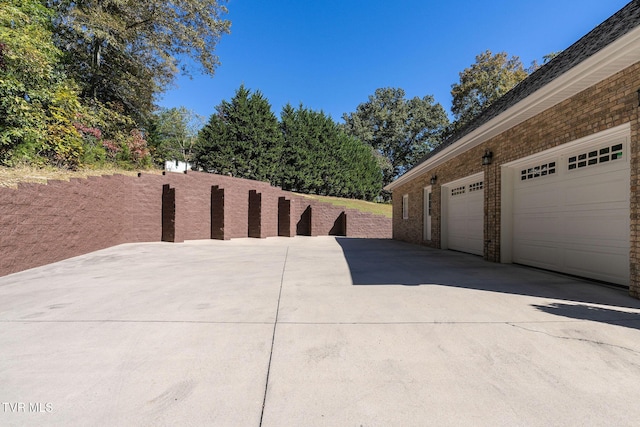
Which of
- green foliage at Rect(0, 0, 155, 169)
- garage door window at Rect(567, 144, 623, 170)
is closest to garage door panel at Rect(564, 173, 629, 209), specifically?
garage door window at Rect(567, 144, 623, 170)

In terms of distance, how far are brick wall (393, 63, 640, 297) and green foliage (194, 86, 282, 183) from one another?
56.9ft

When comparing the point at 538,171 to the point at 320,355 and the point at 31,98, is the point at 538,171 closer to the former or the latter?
the point at 320,355

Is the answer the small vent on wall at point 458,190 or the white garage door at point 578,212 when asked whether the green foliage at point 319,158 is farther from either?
the white garage door at point 578,212

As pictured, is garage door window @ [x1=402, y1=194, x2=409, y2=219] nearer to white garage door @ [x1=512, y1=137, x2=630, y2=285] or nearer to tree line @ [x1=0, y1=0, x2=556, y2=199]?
white garage door @ [x1=512, y1=137, x2=630, y2=285]

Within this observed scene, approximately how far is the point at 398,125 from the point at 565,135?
39.9 m

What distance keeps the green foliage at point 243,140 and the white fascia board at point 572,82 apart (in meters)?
19.2

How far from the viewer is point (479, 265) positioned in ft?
23.8

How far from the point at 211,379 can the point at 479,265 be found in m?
7.04

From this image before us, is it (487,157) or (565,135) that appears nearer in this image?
(565,135)

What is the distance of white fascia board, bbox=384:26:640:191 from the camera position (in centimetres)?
414

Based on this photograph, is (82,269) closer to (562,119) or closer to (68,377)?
(68,377)

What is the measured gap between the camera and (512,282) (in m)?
5.29

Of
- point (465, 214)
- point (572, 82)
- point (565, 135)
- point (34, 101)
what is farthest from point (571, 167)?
point (34, 101)

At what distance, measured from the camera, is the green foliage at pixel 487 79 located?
2453cm
